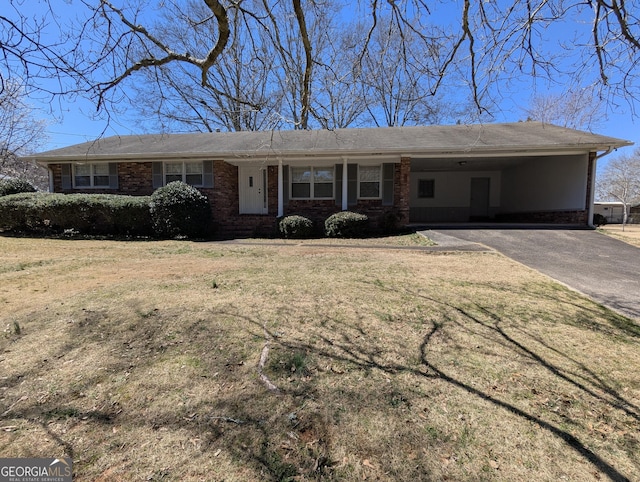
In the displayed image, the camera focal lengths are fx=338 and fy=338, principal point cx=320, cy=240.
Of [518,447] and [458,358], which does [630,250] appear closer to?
[458,358]

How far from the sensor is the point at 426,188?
58.3 ft

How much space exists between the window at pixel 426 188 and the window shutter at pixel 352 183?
5.52m

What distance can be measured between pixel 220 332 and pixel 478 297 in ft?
11.3

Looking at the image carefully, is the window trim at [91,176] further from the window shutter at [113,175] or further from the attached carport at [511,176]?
the attached carport at [511,176]

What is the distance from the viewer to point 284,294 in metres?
4.66

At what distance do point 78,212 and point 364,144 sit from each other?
1042 centimetres

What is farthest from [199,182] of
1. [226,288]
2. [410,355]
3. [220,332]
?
[410,355]

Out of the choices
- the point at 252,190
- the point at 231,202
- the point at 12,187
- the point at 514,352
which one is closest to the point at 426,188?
the point at 252,190

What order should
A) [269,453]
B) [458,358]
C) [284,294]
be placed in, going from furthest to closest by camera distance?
1. [284,294]
2. [458,358]
3. [269,453]

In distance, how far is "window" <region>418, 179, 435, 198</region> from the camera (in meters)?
17.7

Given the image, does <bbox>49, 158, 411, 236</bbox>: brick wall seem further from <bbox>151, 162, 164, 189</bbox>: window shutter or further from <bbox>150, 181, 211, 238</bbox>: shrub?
<bbox>150, 181, 211, 238</bbox>: shrub

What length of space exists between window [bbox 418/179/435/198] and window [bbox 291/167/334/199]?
20.2ft

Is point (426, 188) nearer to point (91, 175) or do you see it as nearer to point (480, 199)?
point (480, 199)

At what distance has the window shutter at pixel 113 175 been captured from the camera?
13914 mm
